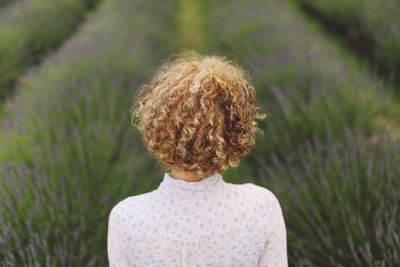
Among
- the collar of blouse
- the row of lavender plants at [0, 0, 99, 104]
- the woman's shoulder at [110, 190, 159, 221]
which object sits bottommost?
the row of lavender plants at [0, 0, 99, 104]

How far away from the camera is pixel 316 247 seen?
1934 millimetres

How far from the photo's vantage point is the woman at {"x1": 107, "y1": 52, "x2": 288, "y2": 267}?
1.07 metres

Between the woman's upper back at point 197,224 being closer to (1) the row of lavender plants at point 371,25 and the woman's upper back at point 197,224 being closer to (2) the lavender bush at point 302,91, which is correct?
(2) the lavender bush at point 302,91

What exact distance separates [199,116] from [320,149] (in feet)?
5.37

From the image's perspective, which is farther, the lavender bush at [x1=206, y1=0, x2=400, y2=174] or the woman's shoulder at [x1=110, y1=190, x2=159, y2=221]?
the lavender bush at [x1=206, y1=0, x2=400, y2=174]

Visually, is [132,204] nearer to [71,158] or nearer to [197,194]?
[197,194]

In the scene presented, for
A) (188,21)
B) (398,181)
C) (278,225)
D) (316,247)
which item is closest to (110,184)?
(316,247)

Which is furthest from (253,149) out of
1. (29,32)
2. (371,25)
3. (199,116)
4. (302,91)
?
(29,32)

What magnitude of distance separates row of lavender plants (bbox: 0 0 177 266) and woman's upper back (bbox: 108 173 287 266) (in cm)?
64

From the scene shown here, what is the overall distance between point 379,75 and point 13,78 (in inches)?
162

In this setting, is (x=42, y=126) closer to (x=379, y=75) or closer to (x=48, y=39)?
(x=48, y=39)

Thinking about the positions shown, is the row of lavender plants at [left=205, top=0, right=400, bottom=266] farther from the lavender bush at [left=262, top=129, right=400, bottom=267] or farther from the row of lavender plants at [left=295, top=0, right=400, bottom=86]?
the row of lavender plants at [left=295, top=0, right=400, bottom=86]

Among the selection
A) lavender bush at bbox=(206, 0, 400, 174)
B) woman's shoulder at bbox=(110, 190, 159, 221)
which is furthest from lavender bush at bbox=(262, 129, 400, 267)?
woman's shoulder at bbox=(110, 190, 159, 221)

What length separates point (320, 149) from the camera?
2477 mm
